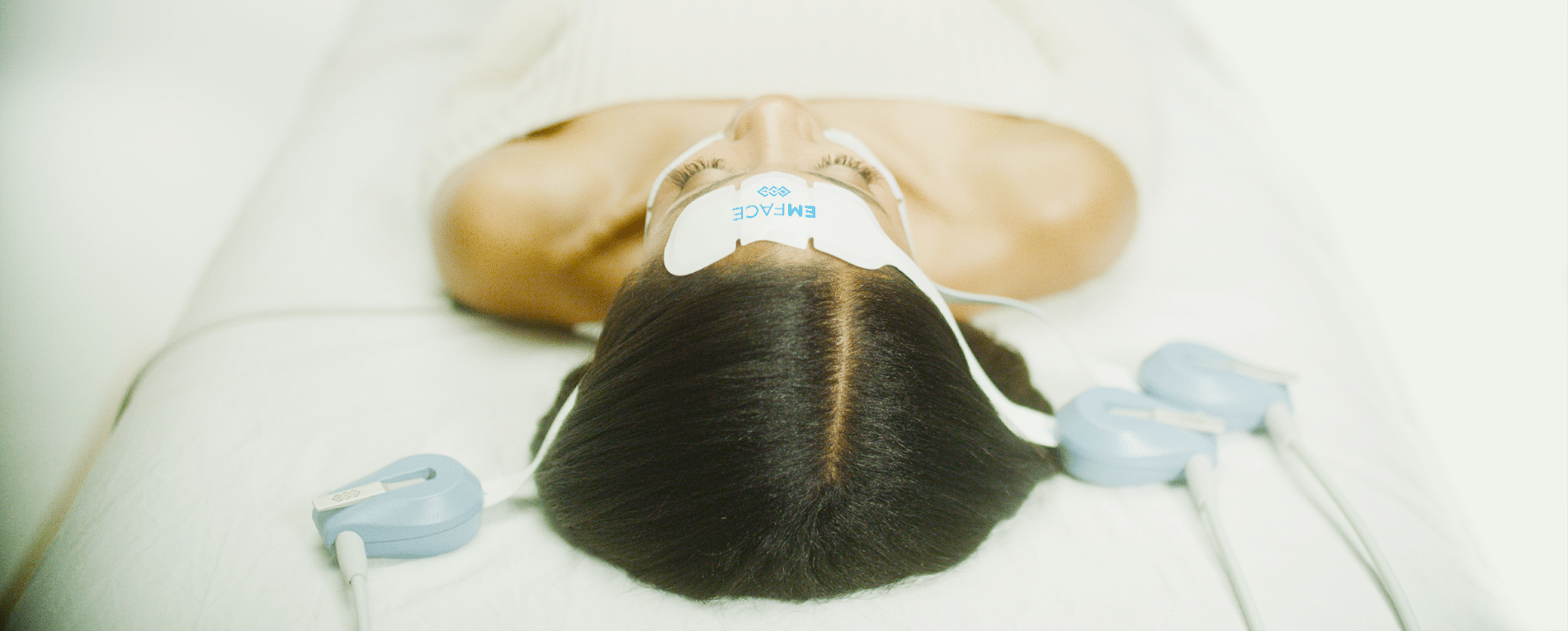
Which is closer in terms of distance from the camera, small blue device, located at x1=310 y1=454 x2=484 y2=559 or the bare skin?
small blue device, located at x1=310 y1=454 x2=484 y2=559

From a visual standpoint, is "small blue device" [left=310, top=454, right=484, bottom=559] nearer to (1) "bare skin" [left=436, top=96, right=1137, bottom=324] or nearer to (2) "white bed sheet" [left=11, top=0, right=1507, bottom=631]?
(2) "white bed sheet" [left=11, top=0, right=1507, bottom=631]

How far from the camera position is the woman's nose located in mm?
891

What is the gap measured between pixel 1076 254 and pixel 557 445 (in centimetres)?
73

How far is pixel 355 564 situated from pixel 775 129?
0.57 m

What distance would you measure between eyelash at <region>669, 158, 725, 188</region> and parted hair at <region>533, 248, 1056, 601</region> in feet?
0.65

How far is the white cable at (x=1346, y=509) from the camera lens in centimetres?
70

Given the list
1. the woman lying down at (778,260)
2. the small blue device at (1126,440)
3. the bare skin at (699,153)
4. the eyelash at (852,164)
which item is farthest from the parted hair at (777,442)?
the bare skin at (699,153)

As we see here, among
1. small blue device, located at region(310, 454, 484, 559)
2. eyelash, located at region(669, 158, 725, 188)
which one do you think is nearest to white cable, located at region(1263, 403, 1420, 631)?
eyelash, located at region(669, 158, 725, 188)

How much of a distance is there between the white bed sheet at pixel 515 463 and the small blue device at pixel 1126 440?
22mm

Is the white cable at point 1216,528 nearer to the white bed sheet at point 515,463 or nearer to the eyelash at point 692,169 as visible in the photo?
the white bed sheet at point 515,463

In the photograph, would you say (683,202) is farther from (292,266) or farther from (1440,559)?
(1440,559)

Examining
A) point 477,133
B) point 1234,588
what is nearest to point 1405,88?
point 1234,588

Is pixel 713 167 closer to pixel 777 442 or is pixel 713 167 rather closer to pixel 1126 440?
pixel 777 442

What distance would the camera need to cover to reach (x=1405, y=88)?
1.60 meters
